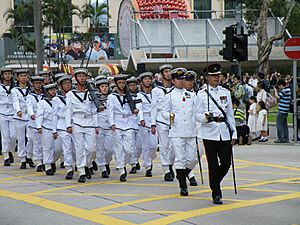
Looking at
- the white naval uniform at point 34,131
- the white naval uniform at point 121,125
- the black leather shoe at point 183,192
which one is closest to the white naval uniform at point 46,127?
the white naval uniform at point 34,131

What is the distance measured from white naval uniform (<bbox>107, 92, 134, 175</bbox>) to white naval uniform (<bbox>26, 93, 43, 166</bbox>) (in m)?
2.37

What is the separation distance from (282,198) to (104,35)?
7085 centimetres

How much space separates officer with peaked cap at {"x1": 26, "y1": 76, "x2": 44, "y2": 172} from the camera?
1540cm

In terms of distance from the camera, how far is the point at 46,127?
1490 cm

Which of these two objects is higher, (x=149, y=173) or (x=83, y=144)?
(x=83, y=144)

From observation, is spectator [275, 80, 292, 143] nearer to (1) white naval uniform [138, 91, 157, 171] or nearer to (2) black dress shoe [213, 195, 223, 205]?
(1) white naval uniform [138, 91, 157, 171]

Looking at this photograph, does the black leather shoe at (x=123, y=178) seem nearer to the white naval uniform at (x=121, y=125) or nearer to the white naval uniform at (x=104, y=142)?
the white naval uniform at (x=121, y=125)

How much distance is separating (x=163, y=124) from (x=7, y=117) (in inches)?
188

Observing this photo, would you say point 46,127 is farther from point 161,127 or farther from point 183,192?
point 183,192

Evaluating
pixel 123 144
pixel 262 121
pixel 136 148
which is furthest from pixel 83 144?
pixel 262 121

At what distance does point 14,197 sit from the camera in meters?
11.8

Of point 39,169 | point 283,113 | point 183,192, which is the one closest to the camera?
point 183,192

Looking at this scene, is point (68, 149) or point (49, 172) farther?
point (49, 172)

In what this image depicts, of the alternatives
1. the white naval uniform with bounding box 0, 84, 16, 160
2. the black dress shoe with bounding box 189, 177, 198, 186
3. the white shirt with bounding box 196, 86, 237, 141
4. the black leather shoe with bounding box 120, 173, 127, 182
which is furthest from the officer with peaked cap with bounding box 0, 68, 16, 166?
the white shirt with bounding box 196, 86, 237, 141
